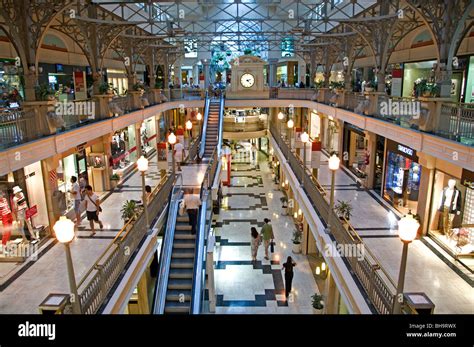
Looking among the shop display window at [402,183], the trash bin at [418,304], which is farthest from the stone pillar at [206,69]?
the trash bin at [418,304]

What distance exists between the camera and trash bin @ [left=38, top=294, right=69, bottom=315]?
5.45 m

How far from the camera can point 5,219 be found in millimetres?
10211

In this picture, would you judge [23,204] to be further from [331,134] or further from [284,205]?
[331,134]

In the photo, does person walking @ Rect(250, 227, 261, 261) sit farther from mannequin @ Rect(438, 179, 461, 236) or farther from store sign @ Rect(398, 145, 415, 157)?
mannequin @ Rect(438, 179, 461, 236)

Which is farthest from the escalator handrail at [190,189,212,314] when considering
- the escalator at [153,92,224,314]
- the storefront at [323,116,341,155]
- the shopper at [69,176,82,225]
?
the storefront at [323,116,341,155]

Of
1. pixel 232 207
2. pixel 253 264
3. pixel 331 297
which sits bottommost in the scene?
pixel 253 264

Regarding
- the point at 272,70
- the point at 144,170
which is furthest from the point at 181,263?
the point at 272,70

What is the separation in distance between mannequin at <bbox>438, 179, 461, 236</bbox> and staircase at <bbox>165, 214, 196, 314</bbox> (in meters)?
7.27

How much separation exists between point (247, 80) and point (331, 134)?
8.91 m

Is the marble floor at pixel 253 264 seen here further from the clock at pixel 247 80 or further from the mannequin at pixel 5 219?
the clock at pixel 247 80

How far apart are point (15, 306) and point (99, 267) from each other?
6.78ft
